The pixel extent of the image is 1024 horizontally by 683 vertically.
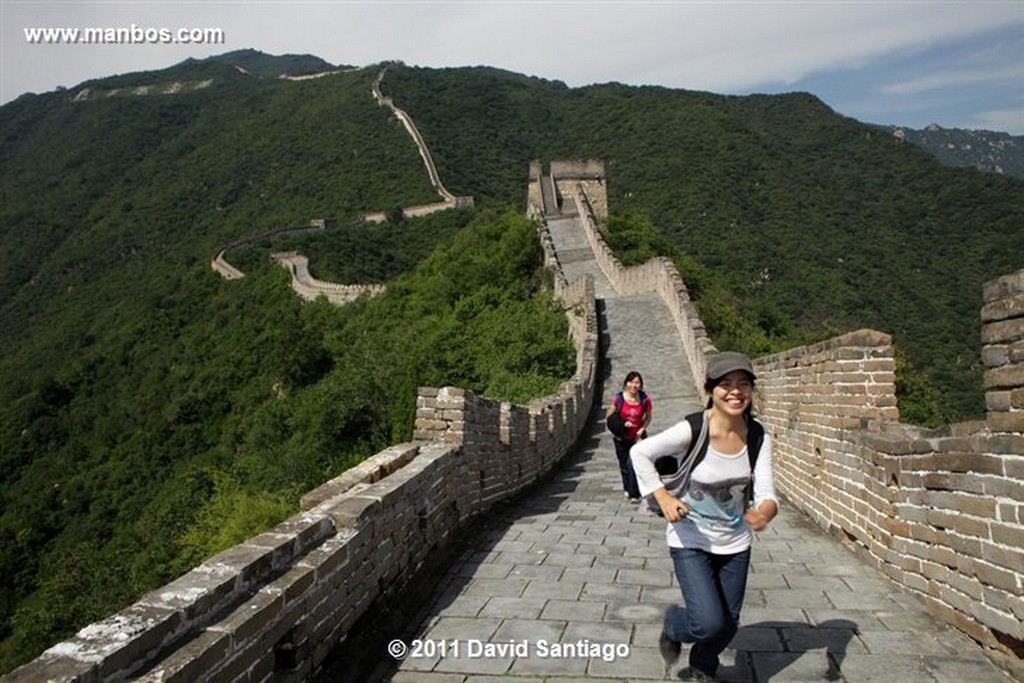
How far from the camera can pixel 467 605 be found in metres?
4.73

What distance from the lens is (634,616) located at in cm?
447

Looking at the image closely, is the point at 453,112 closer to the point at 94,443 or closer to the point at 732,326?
the point at 94,443

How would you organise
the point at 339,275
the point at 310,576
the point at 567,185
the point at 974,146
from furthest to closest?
1. the point at 974,146
2. the point at 339,275
3. the point at 567,185
4. the point at 310,576

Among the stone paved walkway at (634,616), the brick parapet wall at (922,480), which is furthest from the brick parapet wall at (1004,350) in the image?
the stone paved walkway at (634,616)

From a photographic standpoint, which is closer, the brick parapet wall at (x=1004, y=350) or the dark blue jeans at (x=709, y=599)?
the dark blue jeans at (x=709, y=599)

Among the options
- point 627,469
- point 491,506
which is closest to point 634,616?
point 491,506

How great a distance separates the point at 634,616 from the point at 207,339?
42715mm

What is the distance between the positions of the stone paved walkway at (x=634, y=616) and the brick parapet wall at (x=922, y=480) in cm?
20

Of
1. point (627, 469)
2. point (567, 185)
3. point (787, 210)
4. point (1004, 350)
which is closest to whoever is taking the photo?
point (1004, 350)

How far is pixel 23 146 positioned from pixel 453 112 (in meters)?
58.2

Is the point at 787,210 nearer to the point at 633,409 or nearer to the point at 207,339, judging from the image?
the point at 207,339

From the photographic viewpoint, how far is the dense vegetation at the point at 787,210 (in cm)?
3322

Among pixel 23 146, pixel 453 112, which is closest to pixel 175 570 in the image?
pixel 453 112

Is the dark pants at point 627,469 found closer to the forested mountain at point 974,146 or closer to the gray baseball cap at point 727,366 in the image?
the gray baseball cap at point 727,366
